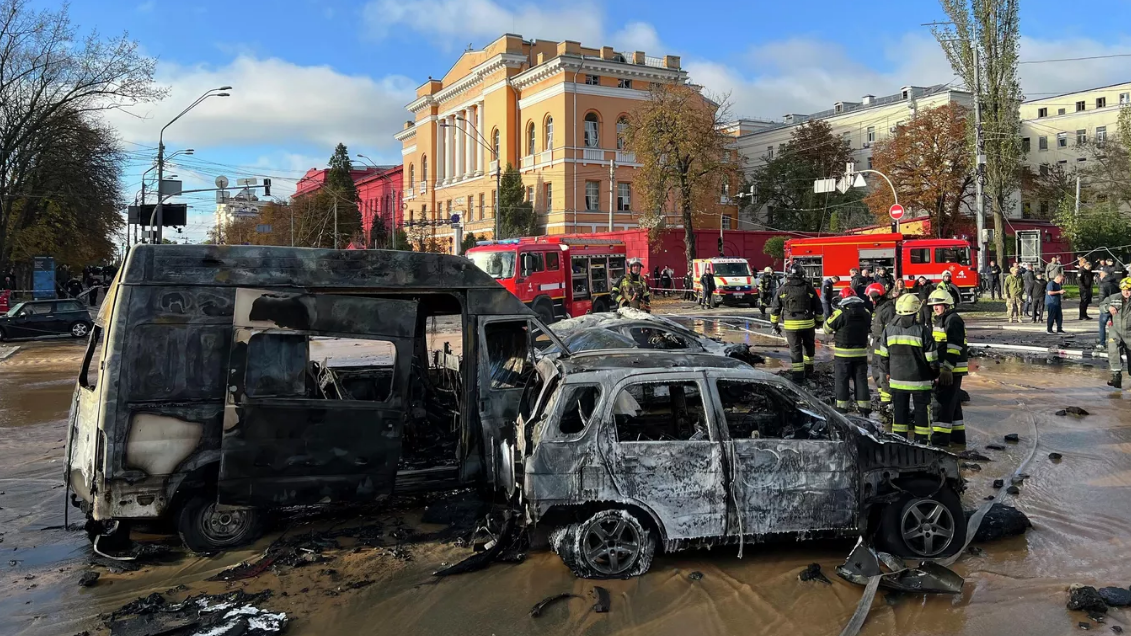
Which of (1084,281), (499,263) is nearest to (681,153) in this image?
(499,263)

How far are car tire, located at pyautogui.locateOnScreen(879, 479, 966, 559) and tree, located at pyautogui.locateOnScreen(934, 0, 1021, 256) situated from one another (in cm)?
3097

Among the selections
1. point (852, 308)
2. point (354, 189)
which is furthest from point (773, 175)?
point (852, 308)

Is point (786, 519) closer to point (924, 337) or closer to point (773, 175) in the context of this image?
point (924, 337)

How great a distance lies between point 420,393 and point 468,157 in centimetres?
6294

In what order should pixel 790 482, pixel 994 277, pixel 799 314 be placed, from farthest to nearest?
pixel 994 277, pixel 799 314, pixel 790 482

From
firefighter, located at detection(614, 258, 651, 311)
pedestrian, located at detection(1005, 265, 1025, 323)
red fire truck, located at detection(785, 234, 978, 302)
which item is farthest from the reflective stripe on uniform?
red fire truck, located at detection(785, 234, 978, 302)

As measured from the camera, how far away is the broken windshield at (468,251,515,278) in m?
23.2

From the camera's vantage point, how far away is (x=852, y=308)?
9.41m

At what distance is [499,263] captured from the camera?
2353 cm

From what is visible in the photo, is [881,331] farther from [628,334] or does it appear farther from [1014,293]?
[1014,293]

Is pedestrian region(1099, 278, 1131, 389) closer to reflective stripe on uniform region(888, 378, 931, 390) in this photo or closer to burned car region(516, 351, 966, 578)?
reflective stripe on uniform region(888, 378, 931, 390)

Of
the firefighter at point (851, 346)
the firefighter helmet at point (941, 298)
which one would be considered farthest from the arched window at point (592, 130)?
the firefighter helmet at point (941, 298)

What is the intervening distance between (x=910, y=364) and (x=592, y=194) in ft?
159

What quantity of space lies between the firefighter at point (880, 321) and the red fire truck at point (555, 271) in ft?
40.2
